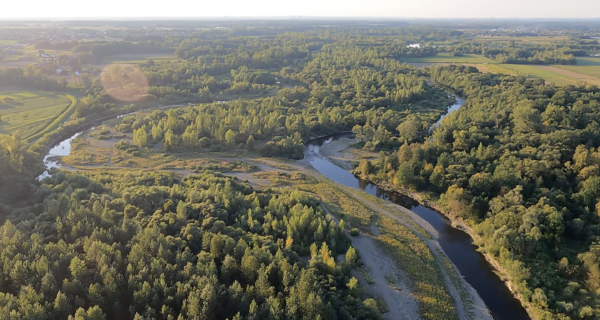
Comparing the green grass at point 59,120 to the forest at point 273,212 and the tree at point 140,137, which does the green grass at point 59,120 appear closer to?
the forest at point 273,212

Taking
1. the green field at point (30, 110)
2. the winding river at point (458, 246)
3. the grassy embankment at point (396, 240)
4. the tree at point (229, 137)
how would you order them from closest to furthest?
1. the grassy embankment at point (396, 240)
2. the winding river at point (458, 246)
3. the tree at point (229, 137)
4. the green field at point (30, 110)

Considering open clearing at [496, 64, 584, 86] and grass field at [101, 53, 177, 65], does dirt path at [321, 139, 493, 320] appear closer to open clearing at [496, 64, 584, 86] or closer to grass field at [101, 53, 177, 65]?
open clearing at [496, 64, 584, 86]

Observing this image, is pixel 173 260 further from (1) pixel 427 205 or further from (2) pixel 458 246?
(1) pixel 427 205

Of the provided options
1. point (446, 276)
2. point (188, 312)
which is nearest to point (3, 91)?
point (188, 312)

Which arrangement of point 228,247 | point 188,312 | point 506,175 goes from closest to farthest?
1. point 188,312
2. point 228,247
3. point 506,175

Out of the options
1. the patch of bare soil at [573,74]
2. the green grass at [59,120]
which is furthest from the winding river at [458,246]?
the patch of bare soil at [573,74]

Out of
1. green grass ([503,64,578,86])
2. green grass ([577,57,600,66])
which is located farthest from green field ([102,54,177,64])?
green grass ([577,57,600,66])

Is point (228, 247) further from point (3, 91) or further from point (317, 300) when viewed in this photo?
point (3, 91)

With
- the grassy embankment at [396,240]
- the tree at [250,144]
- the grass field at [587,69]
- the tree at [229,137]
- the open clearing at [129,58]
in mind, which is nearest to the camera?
the grassy embankment at [396,240]
